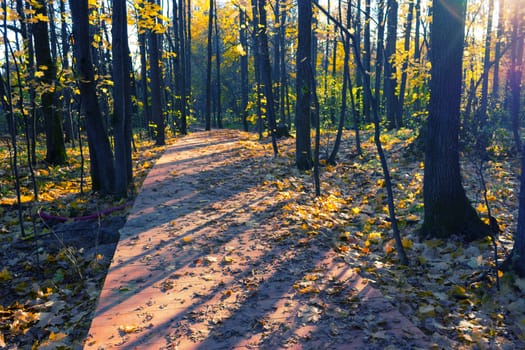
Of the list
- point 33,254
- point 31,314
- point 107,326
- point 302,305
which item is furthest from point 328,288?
point 33,254

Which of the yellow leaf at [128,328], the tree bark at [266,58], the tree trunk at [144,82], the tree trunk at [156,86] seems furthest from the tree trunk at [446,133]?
the tree trunk at [144,82]

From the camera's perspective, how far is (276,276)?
386 centimetres

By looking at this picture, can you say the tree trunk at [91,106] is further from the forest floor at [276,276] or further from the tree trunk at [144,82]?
the tree trunk at [144,82]

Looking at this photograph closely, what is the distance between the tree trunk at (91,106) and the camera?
712cm

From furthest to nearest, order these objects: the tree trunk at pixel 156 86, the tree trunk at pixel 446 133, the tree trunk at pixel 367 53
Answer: the tree trunk at pixel 156 86 → the tree trunk at pixel 446 133 → the tree trunk at pixel 367 53

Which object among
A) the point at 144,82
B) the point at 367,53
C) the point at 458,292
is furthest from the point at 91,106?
the point at 367,53

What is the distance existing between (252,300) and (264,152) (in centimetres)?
933

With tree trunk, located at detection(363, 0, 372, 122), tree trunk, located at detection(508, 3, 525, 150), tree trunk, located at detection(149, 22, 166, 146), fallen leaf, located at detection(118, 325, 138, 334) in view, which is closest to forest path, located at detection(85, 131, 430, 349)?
fallen leaf, located at detection(118, 325, 138, 334)

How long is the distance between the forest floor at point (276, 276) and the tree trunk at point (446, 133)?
308 mm

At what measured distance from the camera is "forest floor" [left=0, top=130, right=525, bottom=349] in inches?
119

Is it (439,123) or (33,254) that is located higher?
(439,123)

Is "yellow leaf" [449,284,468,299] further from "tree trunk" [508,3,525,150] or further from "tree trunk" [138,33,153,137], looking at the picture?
"tree trunk" [138,33,153,137]

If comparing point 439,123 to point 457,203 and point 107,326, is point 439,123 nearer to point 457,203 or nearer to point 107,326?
point 457,203

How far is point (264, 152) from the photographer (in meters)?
12.5
